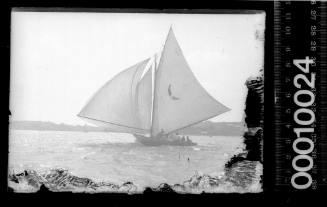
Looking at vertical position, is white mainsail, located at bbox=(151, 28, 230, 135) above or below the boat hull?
above

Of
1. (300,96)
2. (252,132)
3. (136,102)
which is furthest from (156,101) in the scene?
(300,96)

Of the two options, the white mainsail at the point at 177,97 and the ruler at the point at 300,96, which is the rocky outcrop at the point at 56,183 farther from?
the ruler at the point at 300,96

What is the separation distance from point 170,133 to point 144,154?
0.10 m

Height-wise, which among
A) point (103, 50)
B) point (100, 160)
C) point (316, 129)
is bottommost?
point (100, 160)

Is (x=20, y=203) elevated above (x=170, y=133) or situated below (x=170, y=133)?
below

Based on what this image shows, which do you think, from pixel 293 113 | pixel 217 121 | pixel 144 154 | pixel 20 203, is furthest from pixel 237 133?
pixel 20 203

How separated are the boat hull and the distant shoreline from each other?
25mm

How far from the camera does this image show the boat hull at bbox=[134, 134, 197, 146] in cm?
143

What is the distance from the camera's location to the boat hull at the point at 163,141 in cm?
143

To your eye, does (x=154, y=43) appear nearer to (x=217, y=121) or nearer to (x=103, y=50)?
(x=103, y=50)

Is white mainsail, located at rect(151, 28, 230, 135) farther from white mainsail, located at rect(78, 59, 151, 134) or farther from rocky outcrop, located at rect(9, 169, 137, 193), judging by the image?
rocky outcrop, located at rect(9, 169, 137, 193)

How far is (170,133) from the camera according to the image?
144cm

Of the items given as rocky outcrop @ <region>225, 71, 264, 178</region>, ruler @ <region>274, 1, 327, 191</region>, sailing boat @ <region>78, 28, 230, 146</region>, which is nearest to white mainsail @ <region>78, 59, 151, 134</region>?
sailing boat @ <region>78, 28, 230, 146</region>

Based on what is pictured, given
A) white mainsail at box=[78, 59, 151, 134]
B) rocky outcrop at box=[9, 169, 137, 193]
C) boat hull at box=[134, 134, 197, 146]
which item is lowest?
rocky outcrop at box=[9, 169, 137, 193]
